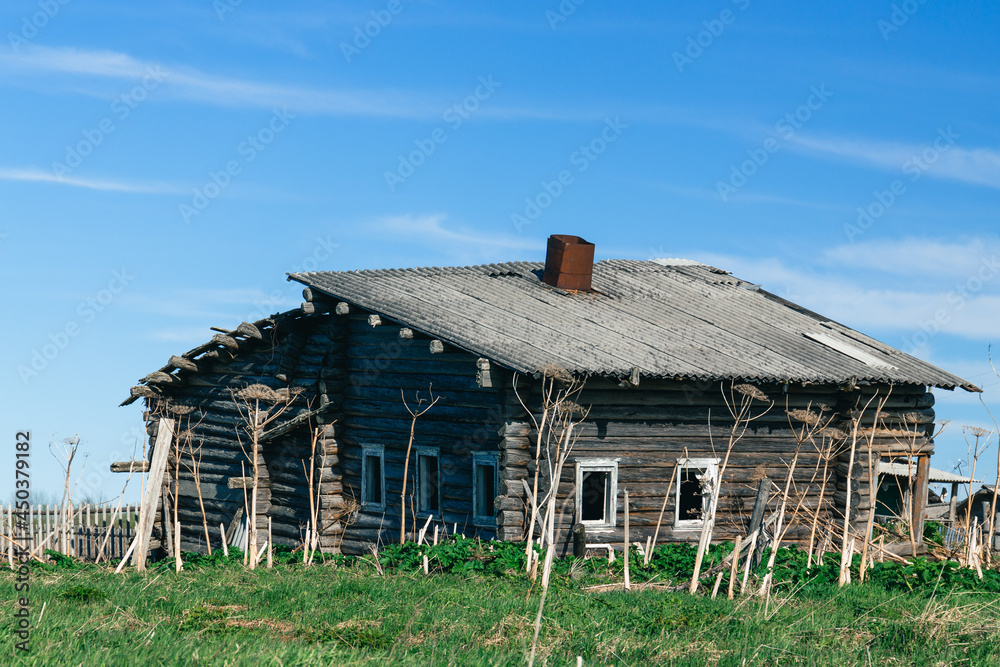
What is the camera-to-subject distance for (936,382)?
17922mm

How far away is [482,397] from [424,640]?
6.60 metres

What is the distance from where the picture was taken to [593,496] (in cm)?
1591

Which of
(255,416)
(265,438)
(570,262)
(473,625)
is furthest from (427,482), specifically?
(473,625)

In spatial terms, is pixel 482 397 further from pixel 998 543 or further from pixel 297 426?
pixel 998 543

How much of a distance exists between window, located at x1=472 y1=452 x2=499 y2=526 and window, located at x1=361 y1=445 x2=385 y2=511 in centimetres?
207

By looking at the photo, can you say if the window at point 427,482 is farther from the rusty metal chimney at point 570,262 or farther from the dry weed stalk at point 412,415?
the rusty metal chimney at point 570,262

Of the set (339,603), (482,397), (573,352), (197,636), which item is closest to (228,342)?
(482,397)

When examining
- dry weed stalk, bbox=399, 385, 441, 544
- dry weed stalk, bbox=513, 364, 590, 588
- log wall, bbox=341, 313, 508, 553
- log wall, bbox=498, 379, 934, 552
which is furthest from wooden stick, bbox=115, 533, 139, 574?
dry weed stalk, bbox=513, 364, 590, 588

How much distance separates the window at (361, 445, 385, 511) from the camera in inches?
664

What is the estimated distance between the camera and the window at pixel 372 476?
55.4ft

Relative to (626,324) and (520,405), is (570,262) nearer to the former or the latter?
(626,324)

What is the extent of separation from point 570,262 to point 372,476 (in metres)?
6.04

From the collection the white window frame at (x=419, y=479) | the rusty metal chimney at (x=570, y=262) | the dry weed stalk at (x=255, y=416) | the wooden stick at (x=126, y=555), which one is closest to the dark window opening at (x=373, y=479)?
the white window frame at (x=419, y=479)

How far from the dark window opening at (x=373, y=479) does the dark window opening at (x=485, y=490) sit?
7.36ft
